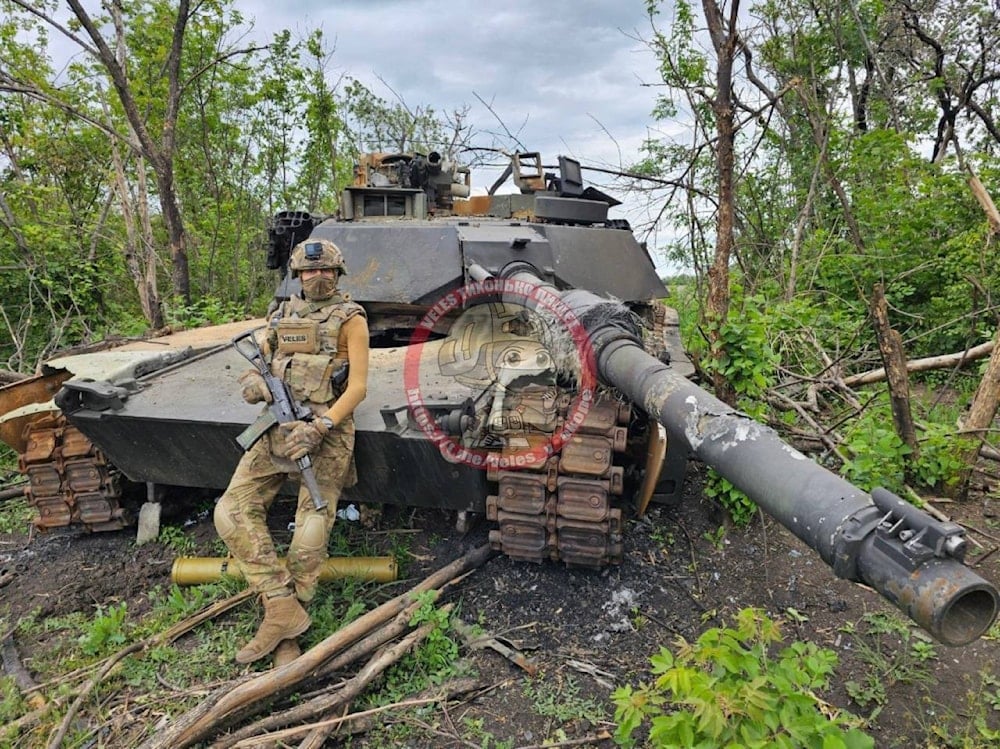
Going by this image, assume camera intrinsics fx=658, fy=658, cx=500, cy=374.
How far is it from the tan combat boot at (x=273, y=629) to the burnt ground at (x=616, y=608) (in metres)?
0.64

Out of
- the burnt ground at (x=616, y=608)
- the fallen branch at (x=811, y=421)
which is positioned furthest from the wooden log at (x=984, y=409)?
the fallen branch at (x=811, y=421)

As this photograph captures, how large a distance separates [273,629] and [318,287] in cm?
177

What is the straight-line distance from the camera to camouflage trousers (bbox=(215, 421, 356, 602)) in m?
3.35

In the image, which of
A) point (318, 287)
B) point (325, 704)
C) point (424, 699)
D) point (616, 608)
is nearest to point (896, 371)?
point (616, 608)

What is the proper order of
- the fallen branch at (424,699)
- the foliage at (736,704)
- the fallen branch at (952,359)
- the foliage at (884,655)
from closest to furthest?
the foliage at (736,704) → the fallen branch at (424,699) → the foliage at (884,655) → the fallen branch at (952,359)

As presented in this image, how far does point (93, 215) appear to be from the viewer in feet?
39.8

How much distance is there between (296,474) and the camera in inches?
138

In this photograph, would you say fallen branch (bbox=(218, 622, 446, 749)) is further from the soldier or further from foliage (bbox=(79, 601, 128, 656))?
foliage (bbox=(79, 601, 128, 656))

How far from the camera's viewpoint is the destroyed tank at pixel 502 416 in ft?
5.62

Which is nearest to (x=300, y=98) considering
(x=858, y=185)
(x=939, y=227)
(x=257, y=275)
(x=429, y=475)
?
(x=257, y=275)

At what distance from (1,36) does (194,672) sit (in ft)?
40.8

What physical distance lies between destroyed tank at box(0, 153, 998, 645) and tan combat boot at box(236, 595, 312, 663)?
0.72 metres

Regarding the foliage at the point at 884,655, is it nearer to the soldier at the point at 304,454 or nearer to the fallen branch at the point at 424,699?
the fallen branch at the point at 424,699

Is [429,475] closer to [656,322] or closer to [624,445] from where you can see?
[624,445]
